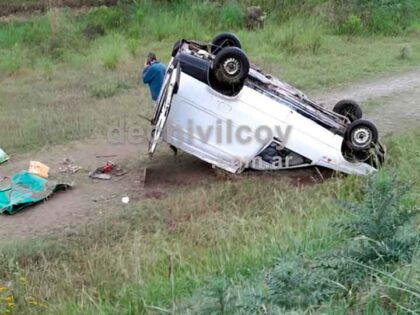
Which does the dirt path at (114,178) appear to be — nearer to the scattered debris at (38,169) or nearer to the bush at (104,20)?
the scattered debris at (38,169)

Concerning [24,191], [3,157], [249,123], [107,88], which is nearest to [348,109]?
[249,123]

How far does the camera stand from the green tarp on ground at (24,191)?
688 centimetres

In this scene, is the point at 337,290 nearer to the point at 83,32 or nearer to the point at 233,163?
the point at 233,163

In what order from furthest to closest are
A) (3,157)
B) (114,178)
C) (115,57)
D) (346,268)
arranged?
(115,57) → (3,157) → (114,178) → (346,268)

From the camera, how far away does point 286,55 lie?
13.7m

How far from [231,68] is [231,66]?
2 cm

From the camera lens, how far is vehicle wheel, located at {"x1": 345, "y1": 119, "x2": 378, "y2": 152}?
6.86m

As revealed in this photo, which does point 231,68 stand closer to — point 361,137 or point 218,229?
point 361,137

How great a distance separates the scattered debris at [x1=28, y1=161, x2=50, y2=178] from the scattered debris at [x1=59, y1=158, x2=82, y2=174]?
274 mm

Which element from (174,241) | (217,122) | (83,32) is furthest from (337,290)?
(83,32)

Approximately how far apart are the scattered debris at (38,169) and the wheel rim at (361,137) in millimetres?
3695

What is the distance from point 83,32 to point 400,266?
13.6 meters

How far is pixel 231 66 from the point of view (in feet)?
22.8

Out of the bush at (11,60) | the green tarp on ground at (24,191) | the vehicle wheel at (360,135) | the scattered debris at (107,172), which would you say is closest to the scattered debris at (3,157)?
the green tarp on ground at (24,191)
